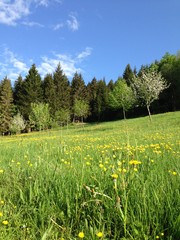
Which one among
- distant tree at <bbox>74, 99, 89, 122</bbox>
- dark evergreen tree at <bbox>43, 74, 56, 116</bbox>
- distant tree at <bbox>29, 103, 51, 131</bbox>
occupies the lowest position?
distant tree at <bbox>29, 103, 51, 131</bbox>

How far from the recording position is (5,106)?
206 ft

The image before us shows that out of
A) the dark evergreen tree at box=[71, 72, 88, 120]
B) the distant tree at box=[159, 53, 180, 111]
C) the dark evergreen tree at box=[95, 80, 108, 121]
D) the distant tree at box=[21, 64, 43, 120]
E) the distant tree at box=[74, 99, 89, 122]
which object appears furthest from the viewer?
the dark evergreen tree at box=[71, 72, 88, 120]

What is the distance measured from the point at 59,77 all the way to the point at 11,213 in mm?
71981

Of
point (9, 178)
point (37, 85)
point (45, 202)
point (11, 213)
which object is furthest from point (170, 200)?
point (37, 85)

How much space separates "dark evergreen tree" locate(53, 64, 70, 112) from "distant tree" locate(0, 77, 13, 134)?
11560 millimetres

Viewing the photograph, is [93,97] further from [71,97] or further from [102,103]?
[71,97]

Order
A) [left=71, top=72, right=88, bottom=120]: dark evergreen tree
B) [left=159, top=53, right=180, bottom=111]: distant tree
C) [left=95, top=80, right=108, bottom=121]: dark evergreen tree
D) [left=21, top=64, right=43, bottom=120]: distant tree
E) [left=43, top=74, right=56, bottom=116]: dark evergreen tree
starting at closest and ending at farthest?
1. [left=159, top=53, right=180, bottom=111]: distant tree
2. [left=21, top=64, right=43, bottom=120]: distant tree
3. [left=43, top=74, right=56, bottom=116]: dark evergreen tree
4. [left=95, top=80, right=108, bottom=121]: dark evergreen tree
5. [left=71, top=72, right=88, bottom=120]: dark evergreen tree

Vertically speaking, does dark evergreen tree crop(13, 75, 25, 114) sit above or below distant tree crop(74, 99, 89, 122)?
above

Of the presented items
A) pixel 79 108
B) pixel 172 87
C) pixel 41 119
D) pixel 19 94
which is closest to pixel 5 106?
pixel 19 94

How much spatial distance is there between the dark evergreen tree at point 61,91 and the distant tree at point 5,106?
37.9ft

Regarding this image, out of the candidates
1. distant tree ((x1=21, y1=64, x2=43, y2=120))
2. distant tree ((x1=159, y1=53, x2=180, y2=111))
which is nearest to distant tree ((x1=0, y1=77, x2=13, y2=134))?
distant tree ((x1=21, y1=64, x2=43, y2=120))

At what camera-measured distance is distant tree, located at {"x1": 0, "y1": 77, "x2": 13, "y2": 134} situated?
6038 cm

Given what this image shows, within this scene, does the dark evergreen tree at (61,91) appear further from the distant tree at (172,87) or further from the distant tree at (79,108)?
the distant tree at (172,87)

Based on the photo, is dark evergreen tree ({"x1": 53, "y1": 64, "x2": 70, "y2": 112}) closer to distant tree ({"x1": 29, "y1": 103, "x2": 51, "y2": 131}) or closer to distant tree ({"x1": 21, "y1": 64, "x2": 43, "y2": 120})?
distant tree ({"x1": 21, "y1": 64, "x2": 43, "y2": 120})
